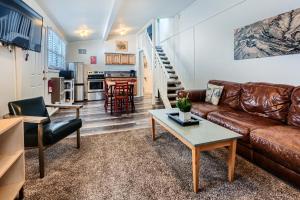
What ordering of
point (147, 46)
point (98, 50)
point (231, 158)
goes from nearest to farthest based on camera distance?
point (231, 158) → point (147, 46) → point (98, 50)

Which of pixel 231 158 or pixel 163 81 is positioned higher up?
pixel 163 81

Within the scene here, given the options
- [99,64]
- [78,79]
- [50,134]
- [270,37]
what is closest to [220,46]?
[270,37]

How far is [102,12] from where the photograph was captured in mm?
4848

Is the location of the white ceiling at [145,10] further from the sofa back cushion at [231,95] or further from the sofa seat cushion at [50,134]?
the sofa seat cushion at [50,134]

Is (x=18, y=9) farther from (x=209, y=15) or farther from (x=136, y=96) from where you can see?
(x=136, y=96)

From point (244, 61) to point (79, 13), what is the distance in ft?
12.9

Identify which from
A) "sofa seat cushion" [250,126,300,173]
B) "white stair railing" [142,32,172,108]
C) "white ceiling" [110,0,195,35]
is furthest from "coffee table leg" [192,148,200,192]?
"white ceiling" [110,0,195,35]

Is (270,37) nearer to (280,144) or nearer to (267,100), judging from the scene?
(267,100)

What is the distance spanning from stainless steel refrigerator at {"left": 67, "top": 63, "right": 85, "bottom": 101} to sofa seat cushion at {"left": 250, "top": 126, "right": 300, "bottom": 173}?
6.69 m

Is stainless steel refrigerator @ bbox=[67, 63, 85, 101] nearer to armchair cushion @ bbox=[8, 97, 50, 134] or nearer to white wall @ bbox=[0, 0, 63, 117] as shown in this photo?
white wall @ bbox=[0, 0, 63, 117]

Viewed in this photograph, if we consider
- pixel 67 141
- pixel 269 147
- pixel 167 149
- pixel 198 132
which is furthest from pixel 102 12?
pixel 269 147

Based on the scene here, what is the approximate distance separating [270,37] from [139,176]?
276cm

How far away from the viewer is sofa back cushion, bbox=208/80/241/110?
329cm

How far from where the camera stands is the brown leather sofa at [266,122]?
177 cm
